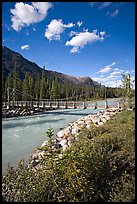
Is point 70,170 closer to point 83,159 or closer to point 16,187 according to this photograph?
point 83,159

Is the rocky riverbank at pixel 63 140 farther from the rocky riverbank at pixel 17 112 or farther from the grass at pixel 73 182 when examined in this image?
the rocky riverbank at pixel 17 112

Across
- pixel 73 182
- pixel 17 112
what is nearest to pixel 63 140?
pixel 73 182

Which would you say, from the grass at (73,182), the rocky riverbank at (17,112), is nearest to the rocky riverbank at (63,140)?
the grass at (73,182)

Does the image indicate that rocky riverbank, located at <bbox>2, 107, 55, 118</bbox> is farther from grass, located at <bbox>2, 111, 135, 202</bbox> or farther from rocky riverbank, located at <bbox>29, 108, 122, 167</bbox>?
grass, located at <bbox>2, 111, 135, 202</bbox>

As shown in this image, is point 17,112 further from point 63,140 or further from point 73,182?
point 73,182

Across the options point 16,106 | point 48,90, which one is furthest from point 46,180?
point 48,90

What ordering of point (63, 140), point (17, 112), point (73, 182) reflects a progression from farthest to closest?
point (17, 112) < point (63, 140) < point (73, 182)

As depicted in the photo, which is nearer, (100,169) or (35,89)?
(100,169)

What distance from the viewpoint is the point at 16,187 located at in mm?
3080

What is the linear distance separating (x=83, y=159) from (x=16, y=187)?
946 millimetres

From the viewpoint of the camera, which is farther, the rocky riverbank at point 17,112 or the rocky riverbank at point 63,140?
the rocky riverbank at point 17,112

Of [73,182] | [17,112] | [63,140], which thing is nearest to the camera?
[73,182]

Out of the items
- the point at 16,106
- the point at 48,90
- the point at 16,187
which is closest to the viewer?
the point at 16,187

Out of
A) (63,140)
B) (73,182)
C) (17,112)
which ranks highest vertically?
(73,182)
